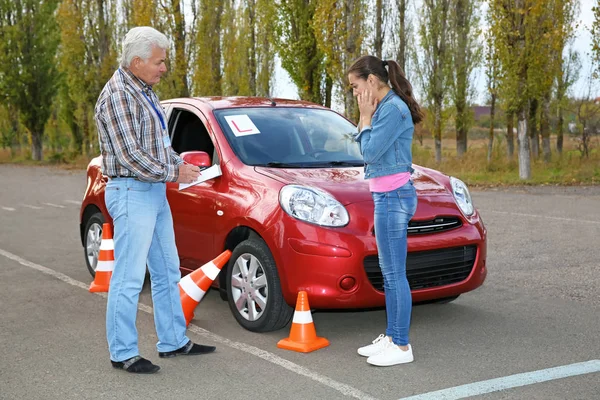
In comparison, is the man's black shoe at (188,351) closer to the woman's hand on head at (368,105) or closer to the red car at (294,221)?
the red car at (294,221)

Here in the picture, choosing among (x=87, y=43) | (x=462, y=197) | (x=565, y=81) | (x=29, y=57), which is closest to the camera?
(x=462, y=197)

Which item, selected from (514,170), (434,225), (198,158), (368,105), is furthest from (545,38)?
(368,105)

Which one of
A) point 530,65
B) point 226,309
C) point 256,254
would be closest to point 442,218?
point 256,254

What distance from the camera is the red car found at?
512 cm

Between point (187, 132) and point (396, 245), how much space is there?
2.67m

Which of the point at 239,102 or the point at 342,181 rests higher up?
the point at 239,102

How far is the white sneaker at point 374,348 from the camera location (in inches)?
193

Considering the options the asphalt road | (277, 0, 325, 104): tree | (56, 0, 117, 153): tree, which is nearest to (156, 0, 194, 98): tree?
(56, 0, 117, 153): tree

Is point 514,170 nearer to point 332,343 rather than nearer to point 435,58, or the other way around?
point 435,58

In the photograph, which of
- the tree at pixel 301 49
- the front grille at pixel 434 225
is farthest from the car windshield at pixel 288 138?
the tree at pixel 301 49

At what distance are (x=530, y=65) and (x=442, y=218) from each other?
16.7 meters

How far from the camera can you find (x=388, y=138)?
4602mm

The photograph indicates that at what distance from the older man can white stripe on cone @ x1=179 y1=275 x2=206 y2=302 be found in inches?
41.3

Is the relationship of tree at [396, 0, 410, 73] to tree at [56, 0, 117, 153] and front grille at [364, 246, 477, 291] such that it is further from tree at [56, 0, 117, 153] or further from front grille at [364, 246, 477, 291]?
front grille at [364, 246, 477, 291]
